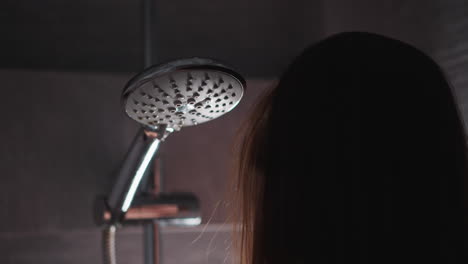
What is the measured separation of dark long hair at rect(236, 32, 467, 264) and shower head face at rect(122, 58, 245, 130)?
6cm

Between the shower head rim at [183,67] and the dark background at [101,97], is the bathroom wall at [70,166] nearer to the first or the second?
the dark background at [101,97]

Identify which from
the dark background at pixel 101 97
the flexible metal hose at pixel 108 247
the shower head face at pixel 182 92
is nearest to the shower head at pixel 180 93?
the shower head face at pixel 182 92

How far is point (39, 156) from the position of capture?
2.84 ft

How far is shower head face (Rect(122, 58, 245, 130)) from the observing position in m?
0.39

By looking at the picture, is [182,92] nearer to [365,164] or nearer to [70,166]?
[365,164]

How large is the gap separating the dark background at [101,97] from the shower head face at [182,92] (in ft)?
1.36

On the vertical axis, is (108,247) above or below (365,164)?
below

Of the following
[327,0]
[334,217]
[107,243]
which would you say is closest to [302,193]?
[334,217]

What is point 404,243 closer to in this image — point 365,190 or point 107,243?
point 365,190

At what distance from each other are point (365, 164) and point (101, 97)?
621mm

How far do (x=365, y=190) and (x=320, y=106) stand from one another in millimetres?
61

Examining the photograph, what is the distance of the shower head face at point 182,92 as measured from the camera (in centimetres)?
39

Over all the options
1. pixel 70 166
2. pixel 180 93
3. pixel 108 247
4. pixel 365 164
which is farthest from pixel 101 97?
pixel 365 164

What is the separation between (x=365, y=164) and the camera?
353mm
